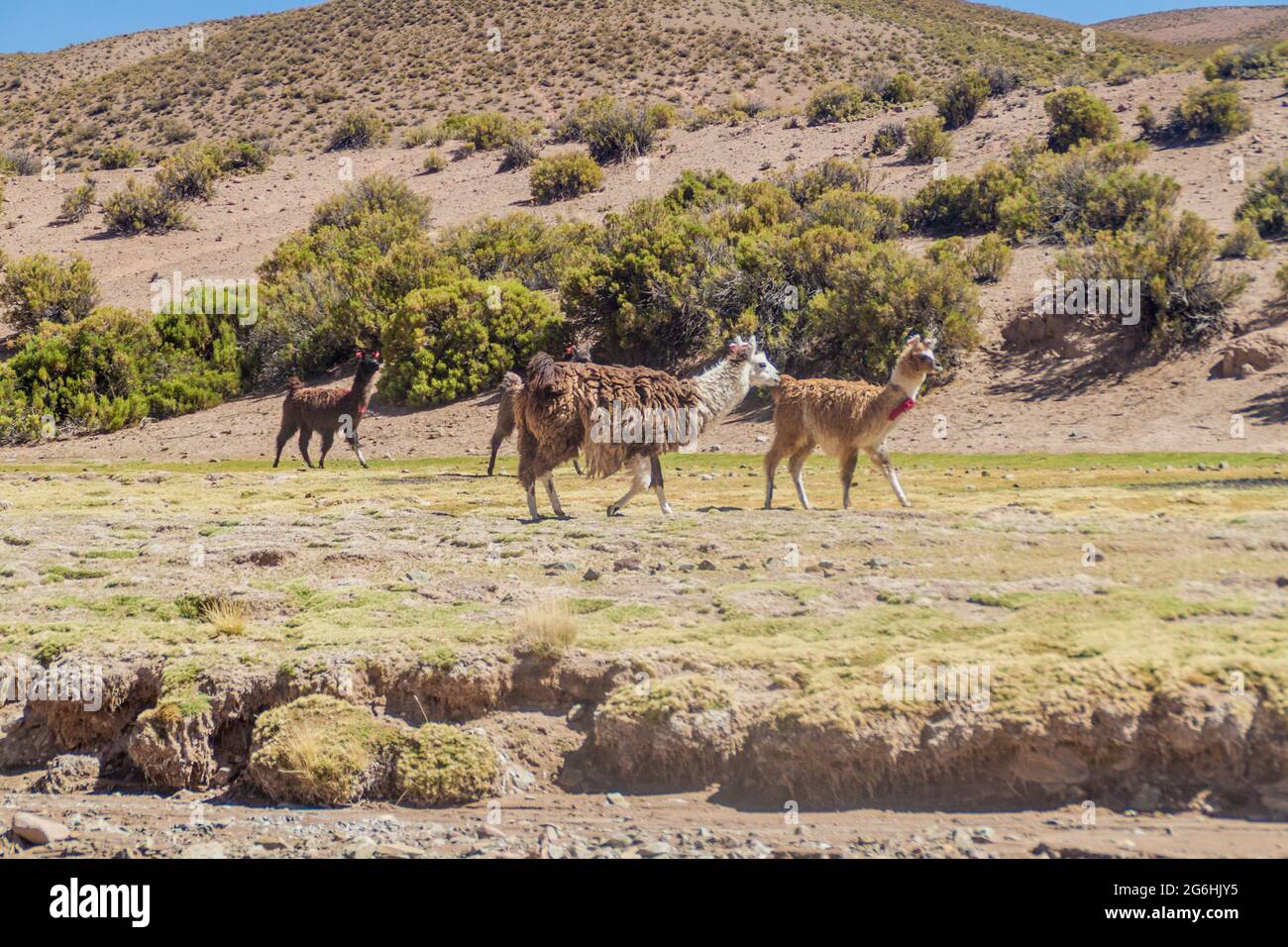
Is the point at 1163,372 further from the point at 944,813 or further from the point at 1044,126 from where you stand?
the point at 1044,126

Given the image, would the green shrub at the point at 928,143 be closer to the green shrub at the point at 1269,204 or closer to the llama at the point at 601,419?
the green shrub at the point at 1269,204

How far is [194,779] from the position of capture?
23.7 feet

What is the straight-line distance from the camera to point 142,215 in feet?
161

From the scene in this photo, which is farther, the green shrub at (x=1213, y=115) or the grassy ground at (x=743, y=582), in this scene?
the green shrub at (x=1213, y=115)

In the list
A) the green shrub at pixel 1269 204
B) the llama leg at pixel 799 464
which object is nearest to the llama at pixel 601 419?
the llama leg at pixel 799 464

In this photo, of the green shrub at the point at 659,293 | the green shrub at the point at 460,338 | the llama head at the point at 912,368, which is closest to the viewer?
the llama head at the point at 912,368

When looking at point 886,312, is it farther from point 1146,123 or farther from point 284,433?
point 1146,123

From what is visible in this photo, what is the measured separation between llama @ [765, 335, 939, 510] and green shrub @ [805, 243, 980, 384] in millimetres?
11790

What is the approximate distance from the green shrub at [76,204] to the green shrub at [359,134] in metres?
14.1

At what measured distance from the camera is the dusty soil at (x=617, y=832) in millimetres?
5680

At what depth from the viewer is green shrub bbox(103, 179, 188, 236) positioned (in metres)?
48.9

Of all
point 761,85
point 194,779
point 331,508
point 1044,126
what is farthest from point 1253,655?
point 761,85

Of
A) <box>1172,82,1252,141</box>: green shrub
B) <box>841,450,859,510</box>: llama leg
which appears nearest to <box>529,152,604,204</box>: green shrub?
<box>1172,82,1252,141</box>: green shrub

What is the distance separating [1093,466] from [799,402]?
6.80m
